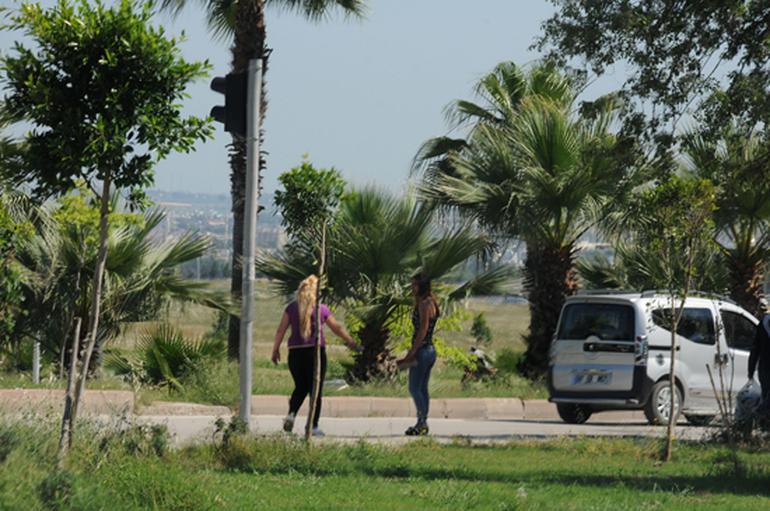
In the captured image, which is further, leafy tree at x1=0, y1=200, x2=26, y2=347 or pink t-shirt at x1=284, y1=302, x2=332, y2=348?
pink t-shirt at x1=284, y1=302, x2=332, y2=348

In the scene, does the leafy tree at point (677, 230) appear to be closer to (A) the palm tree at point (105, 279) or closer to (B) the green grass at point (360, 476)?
(B) the green grass at point (360, 476)

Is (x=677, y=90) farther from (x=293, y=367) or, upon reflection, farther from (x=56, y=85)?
(x=56, y=85)

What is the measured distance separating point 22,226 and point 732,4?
719 centimetres

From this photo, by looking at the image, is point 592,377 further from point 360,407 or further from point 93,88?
point 93,88

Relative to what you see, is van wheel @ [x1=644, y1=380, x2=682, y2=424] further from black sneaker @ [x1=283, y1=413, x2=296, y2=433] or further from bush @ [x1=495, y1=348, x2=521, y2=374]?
bush @ [x1=495, y1=348, x2=521, y2=374]

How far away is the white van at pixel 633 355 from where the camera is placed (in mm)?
18861

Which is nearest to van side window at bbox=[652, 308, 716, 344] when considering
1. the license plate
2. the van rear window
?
the van rear window

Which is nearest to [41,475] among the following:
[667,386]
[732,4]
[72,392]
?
[72,392]

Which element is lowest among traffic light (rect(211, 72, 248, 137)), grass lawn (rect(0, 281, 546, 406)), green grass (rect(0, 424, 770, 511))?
green grass (rect(0, 424, 770, 511))

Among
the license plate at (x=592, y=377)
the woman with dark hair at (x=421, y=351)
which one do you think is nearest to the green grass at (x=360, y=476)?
the woman with dark hair at (x=421, y=351)

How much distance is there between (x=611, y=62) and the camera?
15180 millimetres

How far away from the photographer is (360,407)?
2005 cm

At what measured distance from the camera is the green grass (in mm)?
9086

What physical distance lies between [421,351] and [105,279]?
6.54m
